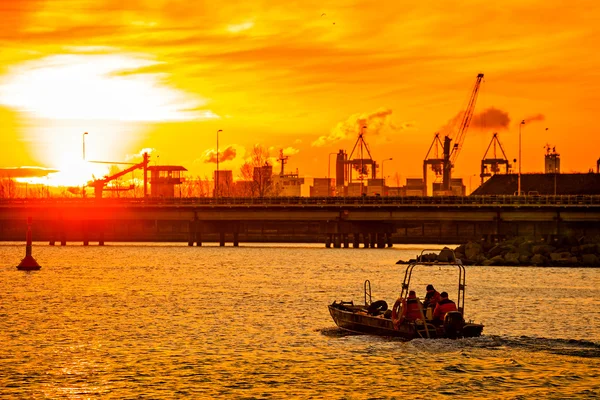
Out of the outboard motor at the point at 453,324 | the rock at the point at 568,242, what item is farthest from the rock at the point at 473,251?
the outboard motor at the point at 453,324

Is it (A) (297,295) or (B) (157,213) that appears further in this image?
(B) (157,213)

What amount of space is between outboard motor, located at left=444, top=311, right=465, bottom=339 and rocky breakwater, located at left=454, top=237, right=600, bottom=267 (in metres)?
73.3

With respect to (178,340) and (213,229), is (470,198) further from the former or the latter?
(178,340)

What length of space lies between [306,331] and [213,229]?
429 feet

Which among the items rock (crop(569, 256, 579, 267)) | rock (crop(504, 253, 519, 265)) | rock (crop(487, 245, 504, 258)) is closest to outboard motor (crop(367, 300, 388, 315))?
rock (crop(569, 256, 579, 267))

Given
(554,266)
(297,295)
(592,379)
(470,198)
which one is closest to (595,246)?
(554,266)

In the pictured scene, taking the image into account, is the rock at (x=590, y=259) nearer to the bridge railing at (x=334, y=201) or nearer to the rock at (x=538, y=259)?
the rock at (x=538, y=259)

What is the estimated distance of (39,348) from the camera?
43562mm

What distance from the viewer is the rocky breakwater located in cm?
11344

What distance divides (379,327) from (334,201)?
408 ft

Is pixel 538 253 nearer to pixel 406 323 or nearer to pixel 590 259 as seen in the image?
pixel 590 259

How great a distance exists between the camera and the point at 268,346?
4459 centimetres

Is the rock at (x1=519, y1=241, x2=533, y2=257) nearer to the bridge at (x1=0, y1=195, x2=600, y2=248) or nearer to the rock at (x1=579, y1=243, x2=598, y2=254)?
the rock at (x1=579, y1=243, x2=598, y2=254)

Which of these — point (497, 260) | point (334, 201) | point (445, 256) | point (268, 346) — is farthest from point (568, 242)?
point (268, 346)
